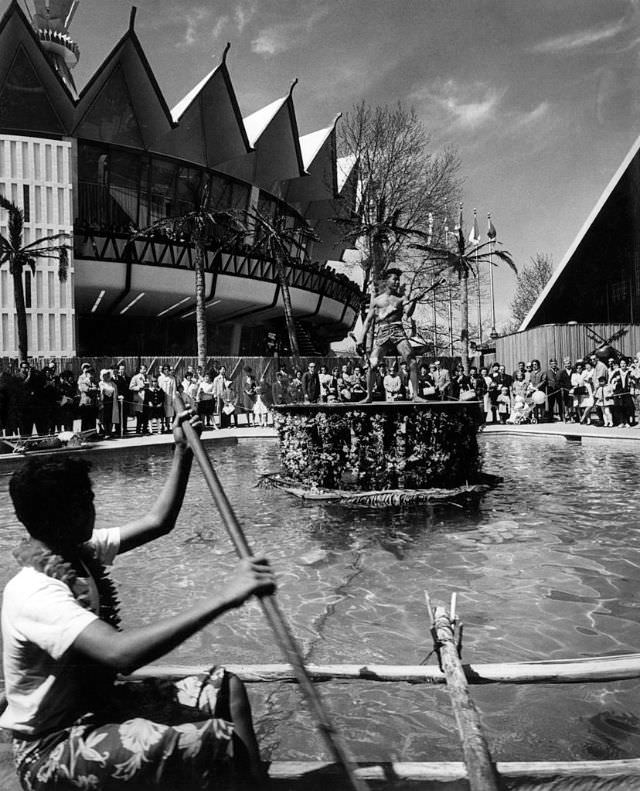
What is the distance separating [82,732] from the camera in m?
1.85

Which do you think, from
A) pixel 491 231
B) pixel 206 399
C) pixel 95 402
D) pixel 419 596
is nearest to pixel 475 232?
pixel 491 231

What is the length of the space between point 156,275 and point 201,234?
6.03 meters

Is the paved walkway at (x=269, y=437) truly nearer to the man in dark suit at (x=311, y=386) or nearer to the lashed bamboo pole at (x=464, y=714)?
the man in dark suit at (x=311, y=386)

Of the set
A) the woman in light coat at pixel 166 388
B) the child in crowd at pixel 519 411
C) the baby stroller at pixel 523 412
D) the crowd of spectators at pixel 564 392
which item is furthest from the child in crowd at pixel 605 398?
the woman in light coat at pixel 166 388

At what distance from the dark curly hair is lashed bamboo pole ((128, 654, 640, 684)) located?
Result: 3.42 feet

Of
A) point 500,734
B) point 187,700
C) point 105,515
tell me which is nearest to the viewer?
point 187,700

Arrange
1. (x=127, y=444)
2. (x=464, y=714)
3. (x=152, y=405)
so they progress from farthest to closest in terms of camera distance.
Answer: (x=152, y=405) < (x=127, y=444) < (x=464, y=714)

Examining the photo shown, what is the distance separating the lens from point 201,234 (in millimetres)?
29594

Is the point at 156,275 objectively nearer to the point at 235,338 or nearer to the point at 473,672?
A: the point at 235,338

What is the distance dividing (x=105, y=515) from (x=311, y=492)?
2.61 meters

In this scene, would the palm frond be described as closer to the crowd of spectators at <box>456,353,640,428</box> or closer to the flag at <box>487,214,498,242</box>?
the crowd of spectators at <box>456,353,640,428</box>

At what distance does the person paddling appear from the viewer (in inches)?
68.8

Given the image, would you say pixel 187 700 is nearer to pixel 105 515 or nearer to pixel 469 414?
pixel 105 515

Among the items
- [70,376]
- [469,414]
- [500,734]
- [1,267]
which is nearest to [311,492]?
[469,414]
